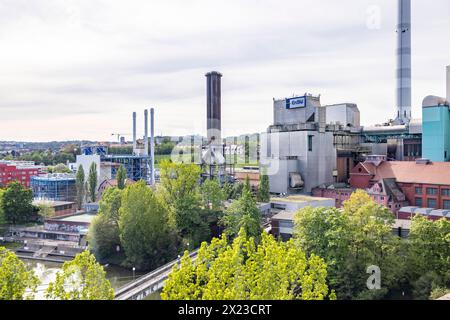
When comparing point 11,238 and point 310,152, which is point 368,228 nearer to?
point 310,152

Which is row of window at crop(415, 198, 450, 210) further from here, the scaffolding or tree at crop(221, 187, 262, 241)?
the scaffolding

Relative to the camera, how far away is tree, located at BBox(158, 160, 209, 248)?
14.5m

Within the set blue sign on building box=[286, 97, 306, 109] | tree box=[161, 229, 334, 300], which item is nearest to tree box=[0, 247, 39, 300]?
tree box=[161, 229, 334, 300]

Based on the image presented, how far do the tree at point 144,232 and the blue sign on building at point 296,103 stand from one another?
12371 millimetres

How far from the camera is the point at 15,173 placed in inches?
1177

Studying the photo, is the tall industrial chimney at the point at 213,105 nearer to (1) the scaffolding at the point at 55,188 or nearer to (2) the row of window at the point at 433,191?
(1) the scaffolding at the point at 55,188

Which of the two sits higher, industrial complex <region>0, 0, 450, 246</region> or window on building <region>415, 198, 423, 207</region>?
industrial complex <region>0, 0, 450, 246</region>

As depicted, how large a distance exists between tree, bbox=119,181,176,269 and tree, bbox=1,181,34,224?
8.68 meters

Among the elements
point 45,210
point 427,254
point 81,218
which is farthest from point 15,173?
point 427,254

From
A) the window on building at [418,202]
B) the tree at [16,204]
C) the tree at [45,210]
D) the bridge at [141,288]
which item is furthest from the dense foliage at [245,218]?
the tree at [16,204]

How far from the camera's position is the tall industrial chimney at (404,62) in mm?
25703

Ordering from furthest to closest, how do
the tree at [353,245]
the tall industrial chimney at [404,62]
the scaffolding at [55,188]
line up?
the tall industrial chimney at [404,62] < the scaffolding at [55,188] < the tree at [353,245]
